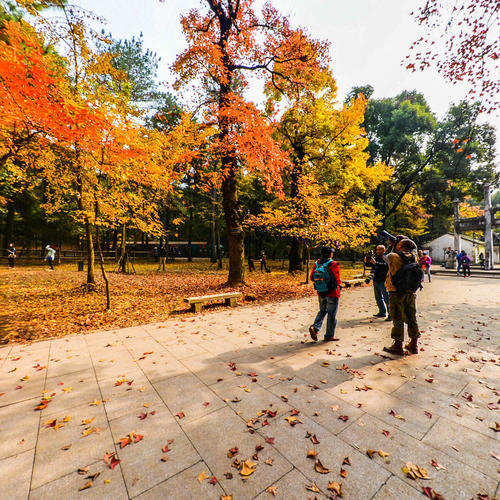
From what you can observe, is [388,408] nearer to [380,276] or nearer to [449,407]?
[449,407]

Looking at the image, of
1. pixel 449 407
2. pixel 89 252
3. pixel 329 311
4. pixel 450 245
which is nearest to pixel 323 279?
pixel 329 311

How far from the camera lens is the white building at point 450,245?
34031mm

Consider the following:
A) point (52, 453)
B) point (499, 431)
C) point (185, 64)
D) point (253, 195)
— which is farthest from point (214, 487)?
point (253, 195)

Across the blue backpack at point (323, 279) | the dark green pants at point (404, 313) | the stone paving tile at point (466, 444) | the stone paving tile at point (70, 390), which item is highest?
the blue backpack at point (323, 279)

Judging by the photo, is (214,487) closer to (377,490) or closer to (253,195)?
(377,490)

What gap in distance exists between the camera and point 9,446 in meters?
2.46

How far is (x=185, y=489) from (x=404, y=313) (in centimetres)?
446

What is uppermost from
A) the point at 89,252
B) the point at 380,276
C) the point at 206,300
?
the point at 89,252

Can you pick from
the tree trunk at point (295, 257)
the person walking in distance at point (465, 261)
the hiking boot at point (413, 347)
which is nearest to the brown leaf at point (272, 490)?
the hiking boot at point (413, 347)

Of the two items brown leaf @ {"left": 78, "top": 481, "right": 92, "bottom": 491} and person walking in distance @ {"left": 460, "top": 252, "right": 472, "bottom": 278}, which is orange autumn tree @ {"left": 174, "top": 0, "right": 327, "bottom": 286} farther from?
person walking in distance @ {"left": 460, "top": 252, "right": 472, "bottom": 278}

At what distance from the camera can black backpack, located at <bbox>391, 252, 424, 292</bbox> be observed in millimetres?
4355

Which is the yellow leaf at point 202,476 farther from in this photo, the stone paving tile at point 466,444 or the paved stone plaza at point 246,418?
the stone paving tile at point 466,444

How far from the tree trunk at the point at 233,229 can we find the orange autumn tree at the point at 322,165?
3069mm

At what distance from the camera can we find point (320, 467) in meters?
2.19
